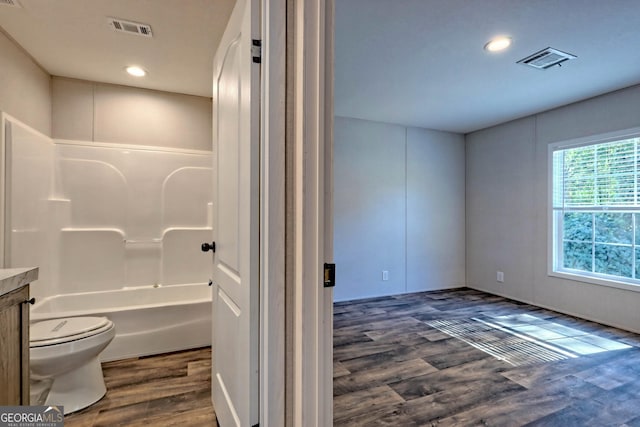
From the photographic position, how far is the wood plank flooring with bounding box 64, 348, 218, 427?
5.63 ft

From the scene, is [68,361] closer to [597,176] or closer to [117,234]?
[117,234]

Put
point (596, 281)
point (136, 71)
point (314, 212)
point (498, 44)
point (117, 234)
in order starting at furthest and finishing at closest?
point (596, 281) → point (117, 234) → point (136, 71) → point (498, 44) → point (314, 212)

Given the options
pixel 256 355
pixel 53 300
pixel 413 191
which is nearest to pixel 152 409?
pixel 256 355

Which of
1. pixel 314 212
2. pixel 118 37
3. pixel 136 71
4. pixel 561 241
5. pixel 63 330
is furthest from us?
pixel 561 241

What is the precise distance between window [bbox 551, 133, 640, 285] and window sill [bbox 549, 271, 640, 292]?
0.08 feet

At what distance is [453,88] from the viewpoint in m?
3.02

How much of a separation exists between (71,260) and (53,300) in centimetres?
34

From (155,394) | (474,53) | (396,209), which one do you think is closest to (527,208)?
(396,209)

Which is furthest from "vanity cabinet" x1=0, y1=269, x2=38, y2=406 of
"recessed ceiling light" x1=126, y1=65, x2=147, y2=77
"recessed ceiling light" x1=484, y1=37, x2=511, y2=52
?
"recessed ceiling light" x1=484, y1=37, x2=511, y2=52

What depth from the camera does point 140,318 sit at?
246 centimetres

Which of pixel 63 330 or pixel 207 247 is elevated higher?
pixel 207 247

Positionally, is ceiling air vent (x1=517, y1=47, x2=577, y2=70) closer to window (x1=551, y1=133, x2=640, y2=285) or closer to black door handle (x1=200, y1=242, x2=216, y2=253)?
window (x1=551, y1=133, x2=640, y2=285)

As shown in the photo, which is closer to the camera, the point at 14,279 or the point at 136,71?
the point at 14,279

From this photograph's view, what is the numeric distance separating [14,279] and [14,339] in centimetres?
22
